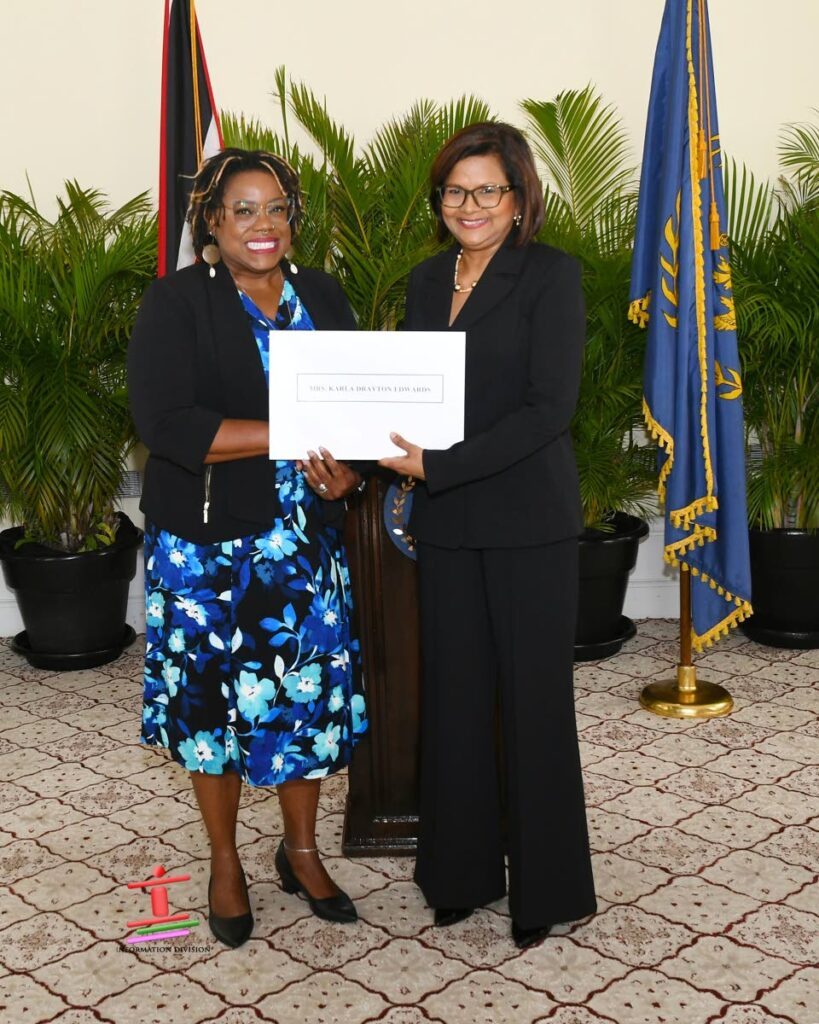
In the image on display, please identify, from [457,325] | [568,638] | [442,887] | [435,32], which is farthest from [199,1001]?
[435,32]

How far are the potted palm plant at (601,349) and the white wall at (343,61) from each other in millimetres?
244

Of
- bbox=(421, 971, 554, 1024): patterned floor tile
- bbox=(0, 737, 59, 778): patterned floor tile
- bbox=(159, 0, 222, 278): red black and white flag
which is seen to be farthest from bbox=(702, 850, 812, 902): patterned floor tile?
bbox=(159, 0, 222, 278): red black and white flag

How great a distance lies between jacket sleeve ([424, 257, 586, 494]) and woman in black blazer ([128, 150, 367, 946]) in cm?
26

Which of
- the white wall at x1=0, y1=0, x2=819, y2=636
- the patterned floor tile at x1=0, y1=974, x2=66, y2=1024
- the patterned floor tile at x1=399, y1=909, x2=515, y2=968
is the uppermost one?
the white wall at x1=0, y1=0, x2=819, y2=636

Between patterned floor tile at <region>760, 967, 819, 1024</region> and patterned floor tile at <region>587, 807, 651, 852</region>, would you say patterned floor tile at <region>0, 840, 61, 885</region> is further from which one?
patterned floor tile at <region>760, 967, 819, 1024</region>

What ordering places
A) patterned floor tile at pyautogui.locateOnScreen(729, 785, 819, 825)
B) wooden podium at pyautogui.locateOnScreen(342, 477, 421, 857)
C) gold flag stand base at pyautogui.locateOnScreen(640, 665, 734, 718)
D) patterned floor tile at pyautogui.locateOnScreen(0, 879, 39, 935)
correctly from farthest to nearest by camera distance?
gold flag stand base at pyautogui.locateOnScreen(640, 665, 734, 718), patterned floor tile at pyautogui.locateOnScreen(729, 785, 819, 825), wooden podium at pyautogui.locateOnScreen(342, 477, 421, 857), patterned floor tile at pyautogui.locateOnScreen(0, 879, 39, 935)

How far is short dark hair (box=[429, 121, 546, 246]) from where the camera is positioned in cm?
250

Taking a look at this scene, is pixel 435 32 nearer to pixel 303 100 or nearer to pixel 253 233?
pixel 303 100

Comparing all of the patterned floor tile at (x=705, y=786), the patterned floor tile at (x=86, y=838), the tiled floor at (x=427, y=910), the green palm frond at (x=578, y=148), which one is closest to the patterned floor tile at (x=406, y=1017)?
the tiled floor at (x=427, y=910)

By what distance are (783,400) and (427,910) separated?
9.43 feet

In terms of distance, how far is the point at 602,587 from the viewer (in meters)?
5.01

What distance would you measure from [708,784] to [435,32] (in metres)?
3.46

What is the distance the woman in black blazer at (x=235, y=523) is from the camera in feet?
8.43

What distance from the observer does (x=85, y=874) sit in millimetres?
3301
